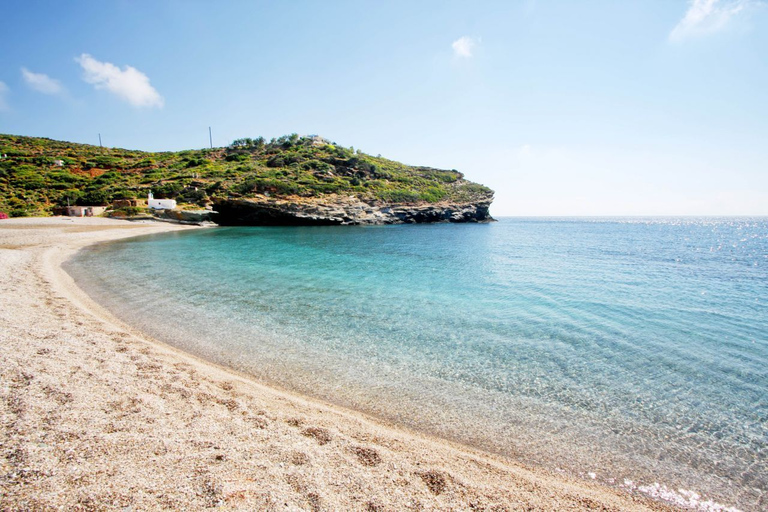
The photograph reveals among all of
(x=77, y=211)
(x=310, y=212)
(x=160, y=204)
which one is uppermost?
(x=160, y=204)

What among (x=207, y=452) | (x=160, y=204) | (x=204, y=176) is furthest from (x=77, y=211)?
(x=207, y=452)

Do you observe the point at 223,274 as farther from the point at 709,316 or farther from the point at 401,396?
the point at 709,316

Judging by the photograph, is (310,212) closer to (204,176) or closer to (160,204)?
(160,204)

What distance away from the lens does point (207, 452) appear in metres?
3.28

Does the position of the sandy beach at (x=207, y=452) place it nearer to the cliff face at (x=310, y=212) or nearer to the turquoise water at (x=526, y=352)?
the turquoise water at (x=526, y=352)

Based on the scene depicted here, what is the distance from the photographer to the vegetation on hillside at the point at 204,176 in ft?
161

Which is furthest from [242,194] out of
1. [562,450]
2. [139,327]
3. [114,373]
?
[562,450]

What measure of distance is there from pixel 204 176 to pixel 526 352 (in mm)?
64056

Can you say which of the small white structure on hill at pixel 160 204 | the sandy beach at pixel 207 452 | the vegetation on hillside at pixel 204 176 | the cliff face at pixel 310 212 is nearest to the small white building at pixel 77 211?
the vegetation on hillside at pixel 204 176

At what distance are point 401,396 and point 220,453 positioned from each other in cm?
284

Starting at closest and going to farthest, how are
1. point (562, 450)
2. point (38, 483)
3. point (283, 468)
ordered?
point (38, 483) → point (283, 468) → point (562, 450)

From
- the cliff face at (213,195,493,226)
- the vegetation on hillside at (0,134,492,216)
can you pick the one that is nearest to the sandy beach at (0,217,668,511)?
the cliff face at (213,195,493,226)

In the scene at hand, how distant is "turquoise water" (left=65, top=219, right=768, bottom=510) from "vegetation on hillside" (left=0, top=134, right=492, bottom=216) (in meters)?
41.1

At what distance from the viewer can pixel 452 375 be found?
5.98 metres
